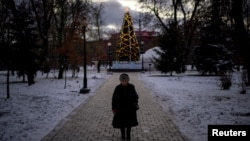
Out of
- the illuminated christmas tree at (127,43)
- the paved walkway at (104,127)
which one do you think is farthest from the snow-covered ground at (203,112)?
the illuminated christmas tree at (127,43)

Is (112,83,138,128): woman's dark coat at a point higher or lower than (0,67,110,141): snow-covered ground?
higher

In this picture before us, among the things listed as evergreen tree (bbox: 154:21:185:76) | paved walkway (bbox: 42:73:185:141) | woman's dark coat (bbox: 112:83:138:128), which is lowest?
paved walkway (bbox: 42:73:185:141)

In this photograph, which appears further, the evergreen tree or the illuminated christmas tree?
the illuminated christmas tree

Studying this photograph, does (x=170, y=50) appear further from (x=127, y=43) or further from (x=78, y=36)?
(x=127, y=43)

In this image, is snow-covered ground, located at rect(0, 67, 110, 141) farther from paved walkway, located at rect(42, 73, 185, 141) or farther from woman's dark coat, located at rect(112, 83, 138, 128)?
woman's dark coat, located at rect(112, 83, 138, 128)

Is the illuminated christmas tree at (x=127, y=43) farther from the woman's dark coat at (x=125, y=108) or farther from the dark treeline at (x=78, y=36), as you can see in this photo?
the woman's dark coat at (x=125, y=108)

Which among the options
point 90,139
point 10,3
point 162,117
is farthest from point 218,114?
point 10,3

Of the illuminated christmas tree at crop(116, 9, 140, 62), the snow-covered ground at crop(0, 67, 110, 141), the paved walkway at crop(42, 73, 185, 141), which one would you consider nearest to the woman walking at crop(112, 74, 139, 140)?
the paved walkway at crop(42, 73, 185, 141)

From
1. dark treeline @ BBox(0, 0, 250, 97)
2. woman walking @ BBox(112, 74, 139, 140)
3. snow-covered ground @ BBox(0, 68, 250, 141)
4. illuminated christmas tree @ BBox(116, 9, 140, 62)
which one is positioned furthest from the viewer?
illuminated christmas tree @ BBox(116, 9, 140, 62)

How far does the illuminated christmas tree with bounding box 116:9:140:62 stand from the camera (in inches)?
2068

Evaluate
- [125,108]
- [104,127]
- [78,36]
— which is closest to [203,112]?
[104,127]

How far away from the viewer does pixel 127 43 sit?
52.5m

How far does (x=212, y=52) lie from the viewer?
117ft

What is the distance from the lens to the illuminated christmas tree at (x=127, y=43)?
52531 mm
